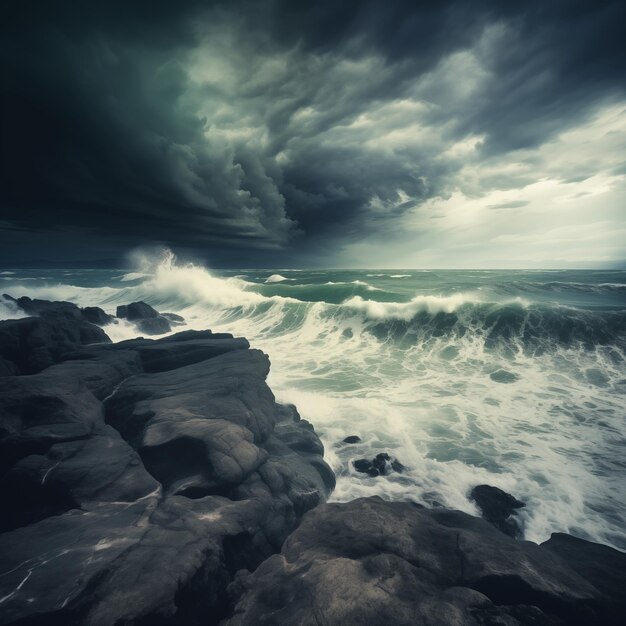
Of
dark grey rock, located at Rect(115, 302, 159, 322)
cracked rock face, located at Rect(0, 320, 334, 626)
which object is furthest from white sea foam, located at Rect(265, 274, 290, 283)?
cracked rock face, located at Rect(0, 320, 334, 626)

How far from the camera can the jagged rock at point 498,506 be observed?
738cm

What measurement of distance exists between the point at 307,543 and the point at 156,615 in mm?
2526

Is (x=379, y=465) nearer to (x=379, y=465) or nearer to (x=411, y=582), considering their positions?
(x=379, y=465)

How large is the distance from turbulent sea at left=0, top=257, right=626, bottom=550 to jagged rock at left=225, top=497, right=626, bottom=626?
3.18 m

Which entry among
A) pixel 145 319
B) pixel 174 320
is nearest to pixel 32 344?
pixel 145 319

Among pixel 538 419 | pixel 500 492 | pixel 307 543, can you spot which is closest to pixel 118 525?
pixel 307 543

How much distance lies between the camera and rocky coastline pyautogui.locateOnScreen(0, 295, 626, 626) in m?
3.94

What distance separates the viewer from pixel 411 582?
4.36 meters

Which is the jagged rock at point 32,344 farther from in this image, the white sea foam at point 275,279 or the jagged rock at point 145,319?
the white sea foam at point 275,279

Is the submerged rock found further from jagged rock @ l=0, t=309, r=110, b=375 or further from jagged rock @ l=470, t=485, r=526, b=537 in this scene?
jagged rock @ l=470, t=485, r=526, b=537

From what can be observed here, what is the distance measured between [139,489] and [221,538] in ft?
7.06

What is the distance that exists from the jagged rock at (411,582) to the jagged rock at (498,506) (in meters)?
1.95

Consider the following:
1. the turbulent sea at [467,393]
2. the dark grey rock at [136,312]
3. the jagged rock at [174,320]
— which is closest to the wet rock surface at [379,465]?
the turbulent sea at [467,393]

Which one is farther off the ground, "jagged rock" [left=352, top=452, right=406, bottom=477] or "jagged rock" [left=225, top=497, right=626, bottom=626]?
"jagged rock" [left=225, top=497, right=626, bottom=626]
